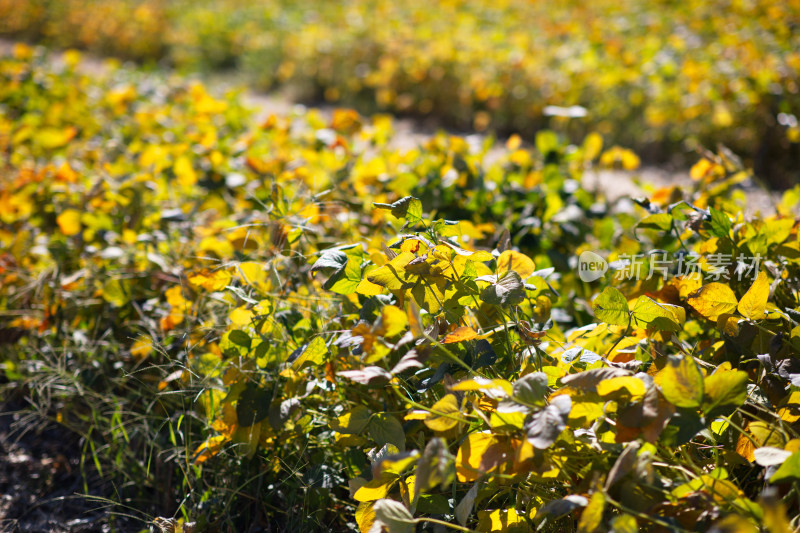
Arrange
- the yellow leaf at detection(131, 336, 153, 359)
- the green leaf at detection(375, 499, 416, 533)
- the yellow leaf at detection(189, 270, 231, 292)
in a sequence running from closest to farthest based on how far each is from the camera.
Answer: the green leaf at detection(375, 499, 416, 533)
the yellow leaf at detection(189, 270, 231, 292)
the yellow leaf at detection(131, 336, 153, 359)

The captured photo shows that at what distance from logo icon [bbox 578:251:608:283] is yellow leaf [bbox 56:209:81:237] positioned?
5.09ft

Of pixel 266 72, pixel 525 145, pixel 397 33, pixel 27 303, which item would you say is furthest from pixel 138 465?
pixel 266 72

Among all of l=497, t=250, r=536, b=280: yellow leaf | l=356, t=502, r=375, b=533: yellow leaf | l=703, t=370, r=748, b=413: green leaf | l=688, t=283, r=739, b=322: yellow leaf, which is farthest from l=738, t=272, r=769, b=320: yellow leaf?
l=356, t=502, r=375, b=533: yellow leaf

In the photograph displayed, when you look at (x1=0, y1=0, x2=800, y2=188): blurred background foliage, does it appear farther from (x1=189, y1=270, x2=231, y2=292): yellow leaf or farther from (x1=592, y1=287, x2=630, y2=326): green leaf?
(x1=189, y1=270, x2=231, y2=292): yellow leaf

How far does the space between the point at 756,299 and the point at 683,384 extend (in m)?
0.36

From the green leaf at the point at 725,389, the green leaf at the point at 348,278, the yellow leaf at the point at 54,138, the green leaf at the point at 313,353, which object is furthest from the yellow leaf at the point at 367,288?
the yellow leaf at the point at 54,138

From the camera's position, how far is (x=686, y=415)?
0.88m

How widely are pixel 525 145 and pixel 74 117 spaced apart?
3.09 m

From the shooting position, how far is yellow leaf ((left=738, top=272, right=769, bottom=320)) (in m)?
1.10

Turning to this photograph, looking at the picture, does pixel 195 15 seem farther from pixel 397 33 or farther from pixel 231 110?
pixel 231 110

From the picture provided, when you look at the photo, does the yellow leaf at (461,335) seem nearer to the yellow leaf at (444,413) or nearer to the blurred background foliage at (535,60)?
the yellow leaf at (444,413)

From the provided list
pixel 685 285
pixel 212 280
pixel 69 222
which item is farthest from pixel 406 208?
pixel 69 222

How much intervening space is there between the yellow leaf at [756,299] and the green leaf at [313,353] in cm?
77

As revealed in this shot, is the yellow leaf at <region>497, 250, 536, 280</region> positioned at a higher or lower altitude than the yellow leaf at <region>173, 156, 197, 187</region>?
higher
